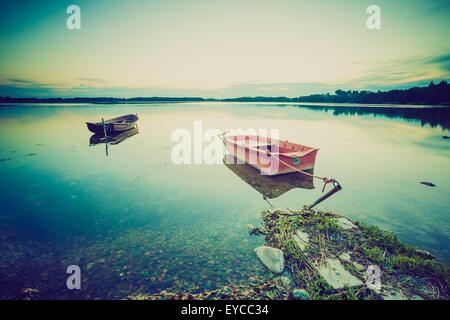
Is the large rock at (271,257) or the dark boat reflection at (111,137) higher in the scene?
the dark boat reflection at (111,137)

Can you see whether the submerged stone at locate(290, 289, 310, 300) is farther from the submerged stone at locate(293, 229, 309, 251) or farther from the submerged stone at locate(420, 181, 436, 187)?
the submerged stone at locate(420, 181, 436, 187)

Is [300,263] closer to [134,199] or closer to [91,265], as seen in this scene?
[91,265]

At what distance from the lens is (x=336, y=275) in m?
→ 5.21

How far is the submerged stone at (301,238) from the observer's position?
20.6 ft

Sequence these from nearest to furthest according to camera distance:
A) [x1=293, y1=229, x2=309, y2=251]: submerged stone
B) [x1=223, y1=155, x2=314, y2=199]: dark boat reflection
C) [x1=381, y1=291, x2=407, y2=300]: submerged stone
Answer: [x1=381, y1=291, x2=407, y2=300]: submerged stone → [x1=293, y1=229, x2=309, y2=251]: submerged stone → [x1=223, y1=155, x2=314, y2=199]: dark boat reflection

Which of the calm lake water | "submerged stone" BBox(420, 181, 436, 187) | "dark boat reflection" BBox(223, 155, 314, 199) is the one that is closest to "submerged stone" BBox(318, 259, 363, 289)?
the calm lake water

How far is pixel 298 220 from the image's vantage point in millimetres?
7527

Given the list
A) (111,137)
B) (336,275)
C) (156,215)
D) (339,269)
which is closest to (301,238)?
(339,269)

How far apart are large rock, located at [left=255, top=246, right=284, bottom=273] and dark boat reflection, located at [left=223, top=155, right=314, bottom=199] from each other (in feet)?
14.1

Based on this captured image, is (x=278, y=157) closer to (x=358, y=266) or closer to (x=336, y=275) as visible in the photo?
(x=358, y=266)

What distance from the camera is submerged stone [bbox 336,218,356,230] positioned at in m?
7.14

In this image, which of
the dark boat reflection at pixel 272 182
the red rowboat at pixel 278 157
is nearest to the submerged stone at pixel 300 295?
the dark boat reflection at pixel 272 182

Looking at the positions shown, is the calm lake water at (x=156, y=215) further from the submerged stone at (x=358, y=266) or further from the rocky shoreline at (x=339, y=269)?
the submerged stone at (x=358, y=266)

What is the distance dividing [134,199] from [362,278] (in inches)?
338
